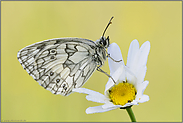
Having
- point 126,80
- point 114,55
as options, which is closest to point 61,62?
point 114,55

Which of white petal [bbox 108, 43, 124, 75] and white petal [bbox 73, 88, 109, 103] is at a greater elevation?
white petal [bbox 108, 43, 124, 75]

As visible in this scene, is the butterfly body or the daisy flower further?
the butterfly body

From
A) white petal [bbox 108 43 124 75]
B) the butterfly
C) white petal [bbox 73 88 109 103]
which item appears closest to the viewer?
white petal [bbox 73 88 109 103]

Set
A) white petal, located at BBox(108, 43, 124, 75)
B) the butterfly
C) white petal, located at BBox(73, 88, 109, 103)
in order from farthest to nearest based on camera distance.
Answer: the butterfly
white petal, located at BBox(108, 43, 124, 75)
white petal, located at BBox(73, 88, 109, 103)

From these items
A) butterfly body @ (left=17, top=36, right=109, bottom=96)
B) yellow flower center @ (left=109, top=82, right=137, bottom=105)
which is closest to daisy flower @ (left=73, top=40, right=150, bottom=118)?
yellow flower center @ (left=109, top=82, right=137, bottom=105)

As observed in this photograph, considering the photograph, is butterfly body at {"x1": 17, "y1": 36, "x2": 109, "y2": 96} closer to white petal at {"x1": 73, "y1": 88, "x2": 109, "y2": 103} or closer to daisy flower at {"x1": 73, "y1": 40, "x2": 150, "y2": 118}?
daisy flower at {"x1": 73, "y1": 40, "x2": 150, "y2": 118}

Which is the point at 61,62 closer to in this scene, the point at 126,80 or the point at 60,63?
the point at 60,63

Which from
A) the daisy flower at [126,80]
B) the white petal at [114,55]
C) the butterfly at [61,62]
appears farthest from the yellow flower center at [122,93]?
the butterfly at [61,62]

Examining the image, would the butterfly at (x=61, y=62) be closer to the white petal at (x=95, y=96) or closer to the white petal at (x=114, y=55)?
the white petal at (x=114, y=55)
